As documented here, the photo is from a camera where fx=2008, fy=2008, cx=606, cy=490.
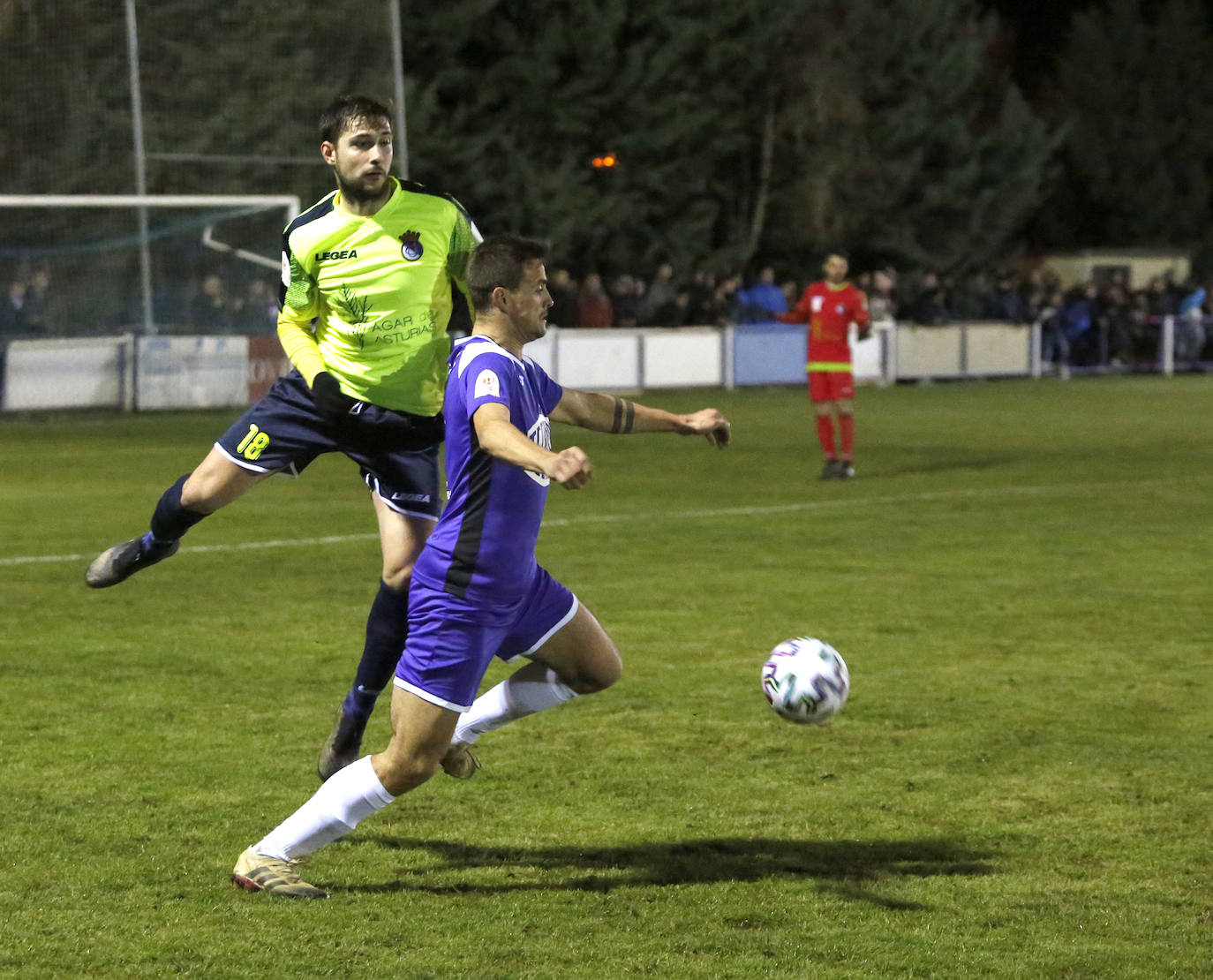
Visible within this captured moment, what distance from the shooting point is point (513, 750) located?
277 inches

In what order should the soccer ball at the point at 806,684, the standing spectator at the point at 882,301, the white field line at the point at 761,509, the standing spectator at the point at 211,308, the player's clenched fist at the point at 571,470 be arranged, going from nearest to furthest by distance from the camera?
the player's clenched fist at the point at 571,470 → the soccer ball at the point at 806,684 → the white field line at the point at 761,509 → the standing spectator at the point at 211,308 → the standing spectator at the point at 882,301

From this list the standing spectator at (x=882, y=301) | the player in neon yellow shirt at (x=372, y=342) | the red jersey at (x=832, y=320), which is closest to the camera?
the player in neon yellow shirt at (x=372, y=342)

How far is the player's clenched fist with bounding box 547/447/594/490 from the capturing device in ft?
14.9

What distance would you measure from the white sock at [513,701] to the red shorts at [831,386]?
11996 millimetres

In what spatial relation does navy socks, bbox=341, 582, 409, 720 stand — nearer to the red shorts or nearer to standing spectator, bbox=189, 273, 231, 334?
the red shorts

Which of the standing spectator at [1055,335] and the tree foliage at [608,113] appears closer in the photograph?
the tree foliage at [608,113]

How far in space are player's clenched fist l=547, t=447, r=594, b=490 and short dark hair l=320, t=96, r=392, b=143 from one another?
6.93 ft

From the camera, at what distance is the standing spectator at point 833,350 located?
692 inches

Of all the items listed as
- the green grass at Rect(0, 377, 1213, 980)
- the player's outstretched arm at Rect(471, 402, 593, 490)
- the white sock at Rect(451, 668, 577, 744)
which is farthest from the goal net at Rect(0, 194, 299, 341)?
the player's outstretched arm at Rect(471, 402, 593, 490)

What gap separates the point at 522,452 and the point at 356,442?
1925 millimetres

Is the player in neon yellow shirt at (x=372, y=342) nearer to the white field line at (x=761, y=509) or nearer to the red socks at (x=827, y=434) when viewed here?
the white field line at (x=761, y=509)

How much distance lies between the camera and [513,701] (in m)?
5.79

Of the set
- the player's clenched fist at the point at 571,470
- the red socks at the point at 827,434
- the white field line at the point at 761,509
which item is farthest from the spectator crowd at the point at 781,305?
the player's clenched fist at the point at 571,470

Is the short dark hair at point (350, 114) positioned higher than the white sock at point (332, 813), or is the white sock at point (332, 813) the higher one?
the short dark hair at point (350, 114)
